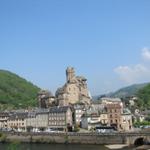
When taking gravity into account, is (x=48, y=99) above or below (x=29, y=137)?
above

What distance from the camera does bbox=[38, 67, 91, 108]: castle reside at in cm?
14662

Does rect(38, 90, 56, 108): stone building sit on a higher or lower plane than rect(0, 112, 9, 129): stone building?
higher

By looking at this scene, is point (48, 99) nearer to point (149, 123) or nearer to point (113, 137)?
point (149, 123)

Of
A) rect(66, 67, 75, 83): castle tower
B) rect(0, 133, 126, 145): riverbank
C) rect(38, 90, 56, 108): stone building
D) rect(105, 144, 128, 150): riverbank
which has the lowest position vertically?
rect(105, 144, 128, 150): riverbank

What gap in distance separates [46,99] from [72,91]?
12.7 metres

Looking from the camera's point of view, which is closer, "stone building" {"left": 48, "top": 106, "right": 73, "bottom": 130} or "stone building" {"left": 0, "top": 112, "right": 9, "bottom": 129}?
"stone building" {"left": 48, "top": 106, "right": 73, "bottom": 130}

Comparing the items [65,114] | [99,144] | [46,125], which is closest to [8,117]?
[46,125]

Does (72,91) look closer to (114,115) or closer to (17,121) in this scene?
(17,121)

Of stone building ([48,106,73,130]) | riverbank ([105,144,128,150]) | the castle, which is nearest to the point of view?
riverbank ([105,144,128,150])

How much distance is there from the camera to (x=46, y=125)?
131 meters

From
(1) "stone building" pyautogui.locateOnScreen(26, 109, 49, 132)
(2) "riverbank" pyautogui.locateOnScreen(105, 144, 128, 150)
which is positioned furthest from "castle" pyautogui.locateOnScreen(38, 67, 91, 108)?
(2) "riverbank" pyautogui.locateOnScreen(105, 144, 128, 150)

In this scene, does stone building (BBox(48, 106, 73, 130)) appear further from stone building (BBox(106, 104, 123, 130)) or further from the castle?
the castle

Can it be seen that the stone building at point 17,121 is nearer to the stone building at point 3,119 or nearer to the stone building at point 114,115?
the stone building at point 3,119

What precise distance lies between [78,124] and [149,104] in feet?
183
